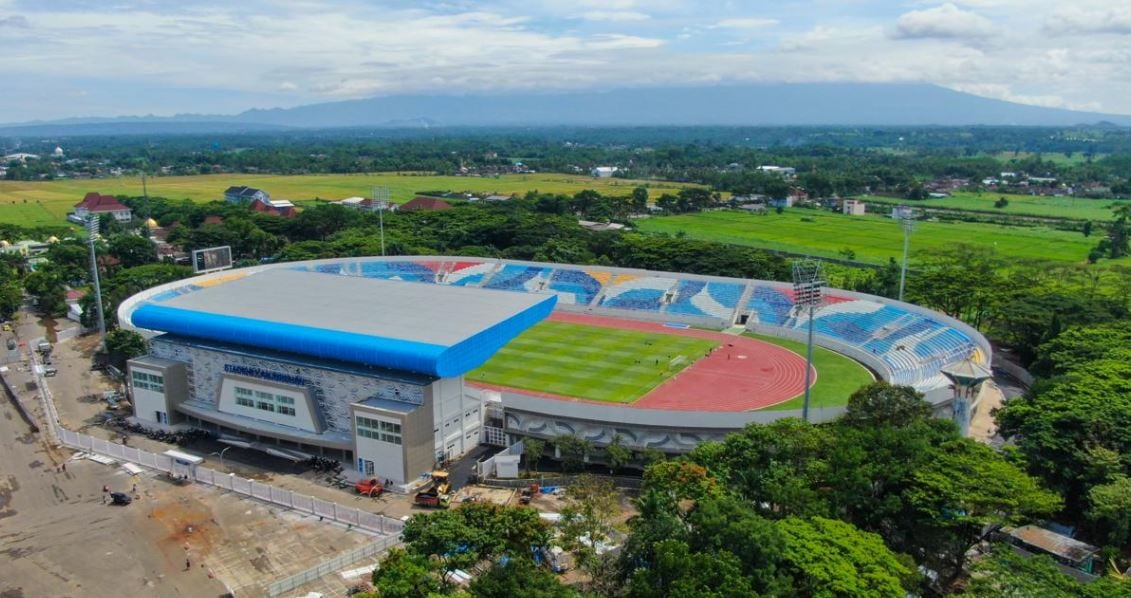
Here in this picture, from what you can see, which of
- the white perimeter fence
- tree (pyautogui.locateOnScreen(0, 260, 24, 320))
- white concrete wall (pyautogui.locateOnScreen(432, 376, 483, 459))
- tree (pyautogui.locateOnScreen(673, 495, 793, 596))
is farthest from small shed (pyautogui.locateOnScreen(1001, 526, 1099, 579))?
tree (pyautogui.locateOnScreen(0, 260, 24, 320))

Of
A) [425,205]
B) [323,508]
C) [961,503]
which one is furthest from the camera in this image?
[425,205]

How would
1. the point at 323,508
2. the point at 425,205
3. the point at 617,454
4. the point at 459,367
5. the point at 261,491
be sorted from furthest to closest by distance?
the point at 425,205 → the point at 459,367 → the point at 617,454 → the point at 261,491 → the point at 323,508

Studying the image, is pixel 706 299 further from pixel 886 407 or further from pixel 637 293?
pixel 886 407

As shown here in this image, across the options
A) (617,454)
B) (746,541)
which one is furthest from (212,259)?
(746,541)

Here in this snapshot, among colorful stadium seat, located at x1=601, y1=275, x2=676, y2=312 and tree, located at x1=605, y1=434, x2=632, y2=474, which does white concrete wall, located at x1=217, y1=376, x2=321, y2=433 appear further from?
colorful stadium seat, located at x1=601, y1=275, x2=676, y2=312

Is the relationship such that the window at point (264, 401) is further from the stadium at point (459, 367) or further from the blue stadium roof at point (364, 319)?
the blue stadium roof at point (364, 319)
